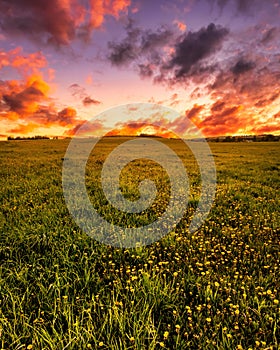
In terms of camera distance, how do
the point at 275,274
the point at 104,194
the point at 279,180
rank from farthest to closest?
1. the point at 279,180
2. the point at 104,194
3. the point at 275,274

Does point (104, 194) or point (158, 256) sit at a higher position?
point (104, 194)

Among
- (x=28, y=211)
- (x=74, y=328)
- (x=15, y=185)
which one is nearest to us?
(x=74, y=328)

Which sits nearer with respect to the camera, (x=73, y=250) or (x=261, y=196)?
(x=73, y=250)

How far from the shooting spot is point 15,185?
9.59m

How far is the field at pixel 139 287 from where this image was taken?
8.73 ft

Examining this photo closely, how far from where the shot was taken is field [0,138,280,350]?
2.66m

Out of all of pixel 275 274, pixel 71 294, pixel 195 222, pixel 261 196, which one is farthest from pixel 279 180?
pixel 71 294

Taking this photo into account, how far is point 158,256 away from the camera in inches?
175

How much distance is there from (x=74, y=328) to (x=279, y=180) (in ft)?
40.9

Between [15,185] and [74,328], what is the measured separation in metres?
8.13

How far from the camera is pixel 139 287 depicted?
3.37m

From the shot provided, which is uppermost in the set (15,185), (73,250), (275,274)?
(15,185)

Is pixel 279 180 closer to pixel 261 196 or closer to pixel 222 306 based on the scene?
pixel 261 196

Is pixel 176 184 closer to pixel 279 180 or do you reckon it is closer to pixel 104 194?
pixel 104 194
